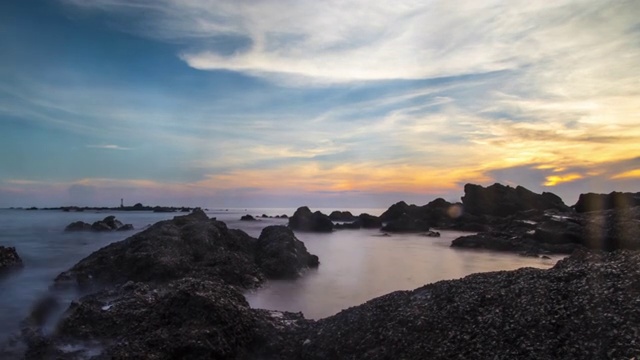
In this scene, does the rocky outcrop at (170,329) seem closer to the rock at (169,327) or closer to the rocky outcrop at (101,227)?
the rock at (169,327)

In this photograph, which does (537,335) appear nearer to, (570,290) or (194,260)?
(570,290)

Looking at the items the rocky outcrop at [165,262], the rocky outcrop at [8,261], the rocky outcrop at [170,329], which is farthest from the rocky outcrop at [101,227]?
the rocky outcrop at [170,329]

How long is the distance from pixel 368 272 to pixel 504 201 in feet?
160

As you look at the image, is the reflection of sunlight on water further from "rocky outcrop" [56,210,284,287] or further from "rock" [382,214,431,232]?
"rock" [382,214,431,232]

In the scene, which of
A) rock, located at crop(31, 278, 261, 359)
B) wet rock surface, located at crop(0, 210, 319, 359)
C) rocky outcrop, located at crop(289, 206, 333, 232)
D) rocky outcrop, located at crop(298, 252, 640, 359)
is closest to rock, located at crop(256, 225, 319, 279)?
wet rock surface, located at crop(0, 210, 319, 359)

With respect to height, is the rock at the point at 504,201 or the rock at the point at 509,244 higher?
the rock at the point at 504,201

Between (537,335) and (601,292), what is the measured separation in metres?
1.88

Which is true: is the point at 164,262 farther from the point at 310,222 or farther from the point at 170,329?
the point at 310,222

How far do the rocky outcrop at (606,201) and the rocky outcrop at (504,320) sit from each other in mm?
49094

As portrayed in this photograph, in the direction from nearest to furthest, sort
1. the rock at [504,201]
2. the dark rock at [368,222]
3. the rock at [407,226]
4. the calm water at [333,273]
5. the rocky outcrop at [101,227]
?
the calm water at [333,273], the rocky outcrop at [101,227], the rock at [407,226], the rock at [504,201], the dark rock at [368,222]

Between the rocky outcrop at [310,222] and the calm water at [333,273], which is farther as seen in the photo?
the rocky outcrop at [310,222]

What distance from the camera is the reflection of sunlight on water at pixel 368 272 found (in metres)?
17.0

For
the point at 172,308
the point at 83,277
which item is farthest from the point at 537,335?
the point at 83,277

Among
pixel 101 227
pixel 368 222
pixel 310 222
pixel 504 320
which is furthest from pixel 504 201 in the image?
pixel 504 320
